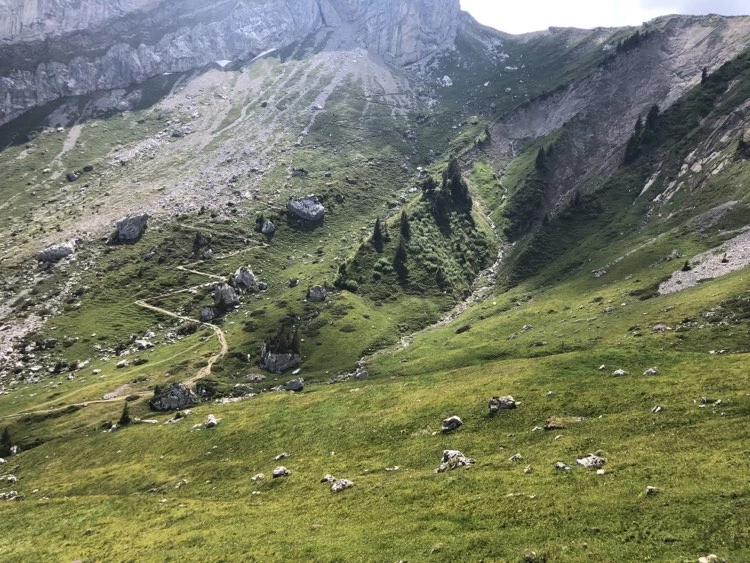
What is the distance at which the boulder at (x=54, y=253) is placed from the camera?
582ft

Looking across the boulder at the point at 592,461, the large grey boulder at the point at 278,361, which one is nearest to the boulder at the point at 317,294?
the large grey boulder at the point at 278,361

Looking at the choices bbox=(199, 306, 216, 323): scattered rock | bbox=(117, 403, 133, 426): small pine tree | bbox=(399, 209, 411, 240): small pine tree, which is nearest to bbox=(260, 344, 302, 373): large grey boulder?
bbox=(117, 403, 133, 426): small pine tree

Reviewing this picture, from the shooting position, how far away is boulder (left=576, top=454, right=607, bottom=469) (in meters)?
33.9

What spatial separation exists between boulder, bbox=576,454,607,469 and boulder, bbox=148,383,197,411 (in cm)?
8898

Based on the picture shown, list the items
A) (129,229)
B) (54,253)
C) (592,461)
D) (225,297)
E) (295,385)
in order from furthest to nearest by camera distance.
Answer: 1. (129,229)
2. (54,253)
3. (225,297)
4. (295,385)
5. (592,461)

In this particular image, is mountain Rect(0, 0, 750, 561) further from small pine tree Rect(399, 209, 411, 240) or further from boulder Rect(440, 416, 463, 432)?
small pine tree Rect(399, 209, 411, 240)

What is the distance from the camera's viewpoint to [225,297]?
522 feet

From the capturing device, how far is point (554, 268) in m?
149

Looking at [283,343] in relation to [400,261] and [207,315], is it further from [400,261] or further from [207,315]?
[400,261]

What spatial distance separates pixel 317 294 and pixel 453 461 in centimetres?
11636

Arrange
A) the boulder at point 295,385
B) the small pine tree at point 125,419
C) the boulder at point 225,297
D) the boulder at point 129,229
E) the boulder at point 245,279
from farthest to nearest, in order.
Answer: the boulder at point 129,229, the boulder at point 245,279, the boulder at point 225,297, the boulder at point 295,385, the small pine tree at point 125,419

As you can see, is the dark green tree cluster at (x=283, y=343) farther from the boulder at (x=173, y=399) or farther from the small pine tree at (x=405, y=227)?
the small pine tree at (x=405, y=227)

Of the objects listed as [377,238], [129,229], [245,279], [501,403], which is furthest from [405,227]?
[501,403]

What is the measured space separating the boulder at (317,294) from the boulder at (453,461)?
114023 millimetres
